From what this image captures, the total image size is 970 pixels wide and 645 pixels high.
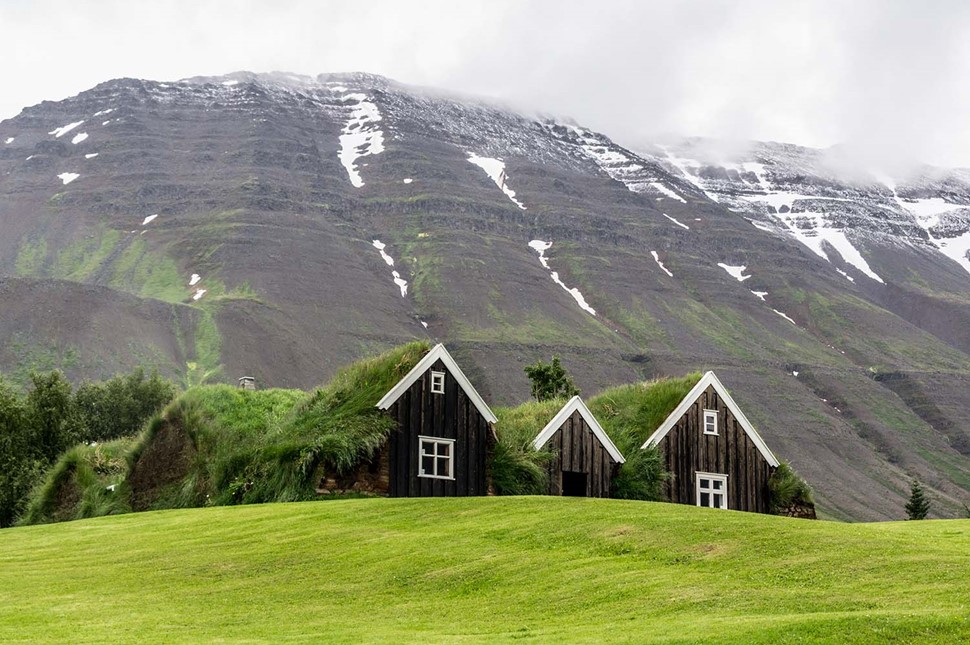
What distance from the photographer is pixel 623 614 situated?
20.3 meters

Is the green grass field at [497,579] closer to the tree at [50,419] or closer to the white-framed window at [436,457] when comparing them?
the white-framed window at [436,457]

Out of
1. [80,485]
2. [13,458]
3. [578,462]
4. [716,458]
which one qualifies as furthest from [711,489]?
[13,458]

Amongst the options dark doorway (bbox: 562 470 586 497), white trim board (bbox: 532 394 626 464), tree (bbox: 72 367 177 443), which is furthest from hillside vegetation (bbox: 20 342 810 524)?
tree (bbox: 72 367 177 443)

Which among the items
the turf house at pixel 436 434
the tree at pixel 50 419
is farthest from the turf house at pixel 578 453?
the tree at pixel 50 419

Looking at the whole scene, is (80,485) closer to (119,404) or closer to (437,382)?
(437,382)

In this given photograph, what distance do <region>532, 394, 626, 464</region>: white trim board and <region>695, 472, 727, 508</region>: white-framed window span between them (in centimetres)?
361

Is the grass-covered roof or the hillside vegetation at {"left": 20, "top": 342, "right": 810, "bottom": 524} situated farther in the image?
the grass-covered roof

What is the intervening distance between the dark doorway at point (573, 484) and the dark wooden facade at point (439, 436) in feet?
14.0

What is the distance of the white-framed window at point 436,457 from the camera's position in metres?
40.8

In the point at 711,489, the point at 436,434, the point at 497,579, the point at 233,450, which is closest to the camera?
the point at 497,579

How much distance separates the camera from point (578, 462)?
147 feet

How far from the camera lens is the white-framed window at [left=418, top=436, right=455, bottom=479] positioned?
40.8 meters

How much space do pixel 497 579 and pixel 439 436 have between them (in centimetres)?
1771

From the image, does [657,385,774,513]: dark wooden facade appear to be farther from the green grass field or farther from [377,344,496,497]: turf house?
the green grass field
